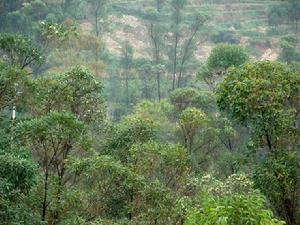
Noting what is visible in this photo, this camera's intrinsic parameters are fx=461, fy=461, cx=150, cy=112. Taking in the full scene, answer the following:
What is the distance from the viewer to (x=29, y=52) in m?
12.6

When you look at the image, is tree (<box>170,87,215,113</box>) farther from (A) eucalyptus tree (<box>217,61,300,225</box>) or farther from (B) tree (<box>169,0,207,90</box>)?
(B) tree (<box>169,0,207,90</box>)

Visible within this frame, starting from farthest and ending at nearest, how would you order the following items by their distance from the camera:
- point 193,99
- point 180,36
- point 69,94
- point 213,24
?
point 213,24
point 180,36
point 193,99
point 69,94

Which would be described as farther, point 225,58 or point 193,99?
point 225,58

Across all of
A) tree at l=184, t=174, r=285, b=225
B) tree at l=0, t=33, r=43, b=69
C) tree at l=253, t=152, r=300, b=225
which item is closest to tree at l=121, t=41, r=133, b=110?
tree at l=0, t=33, r=43, b=69

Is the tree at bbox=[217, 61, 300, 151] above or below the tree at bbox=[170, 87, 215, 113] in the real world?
above

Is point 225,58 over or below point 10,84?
below

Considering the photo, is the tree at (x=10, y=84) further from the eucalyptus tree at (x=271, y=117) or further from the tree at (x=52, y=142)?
the eucalyptus tree at (x=271, y=117)

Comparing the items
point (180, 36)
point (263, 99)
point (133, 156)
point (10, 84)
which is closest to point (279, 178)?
point (263, 99)

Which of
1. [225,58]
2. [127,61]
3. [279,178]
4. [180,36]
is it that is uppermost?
[225,58]

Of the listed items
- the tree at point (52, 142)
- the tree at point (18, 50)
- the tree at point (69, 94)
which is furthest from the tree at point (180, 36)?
the tree at point (52, 142)

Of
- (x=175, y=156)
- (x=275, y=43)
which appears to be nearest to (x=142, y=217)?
(x=175, y=156)

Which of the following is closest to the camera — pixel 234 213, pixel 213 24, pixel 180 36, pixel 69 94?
pixel 234 213

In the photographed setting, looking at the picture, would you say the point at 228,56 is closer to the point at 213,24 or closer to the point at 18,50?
the point at 18,50

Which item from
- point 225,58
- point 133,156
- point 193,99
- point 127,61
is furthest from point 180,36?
point 133,156
